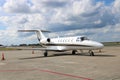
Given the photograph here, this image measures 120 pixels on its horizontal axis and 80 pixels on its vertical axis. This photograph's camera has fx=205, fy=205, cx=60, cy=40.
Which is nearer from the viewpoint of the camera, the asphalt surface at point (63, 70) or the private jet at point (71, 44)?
the asphalt surface at point (63, 70)

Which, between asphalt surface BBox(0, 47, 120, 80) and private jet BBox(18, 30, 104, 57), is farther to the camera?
private jet BBox(18, 30, 104, 57)

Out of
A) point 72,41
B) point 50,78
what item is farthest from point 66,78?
point 72,41

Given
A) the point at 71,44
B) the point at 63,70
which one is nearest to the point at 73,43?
the point at 71,44

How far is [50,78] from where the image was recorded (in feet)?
33.9

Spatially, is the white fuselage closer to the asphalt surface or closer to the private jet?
the private jet

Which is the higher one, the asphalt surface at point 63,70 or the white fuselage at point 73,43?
the white fuselage at point 73,43

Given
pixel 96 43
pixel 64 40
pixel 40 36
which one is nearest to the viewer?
pixel 96 43

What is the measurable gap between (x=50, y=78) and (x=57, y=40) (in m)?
21.2

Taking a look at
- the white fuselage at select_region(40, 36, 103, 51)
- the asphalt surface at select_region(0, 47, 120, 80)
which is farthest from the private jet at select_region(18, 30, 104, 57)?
the asphalt surface at select_region(0, 47, 120, 80)

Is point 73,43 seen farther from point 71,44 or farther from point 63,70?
point 63,70

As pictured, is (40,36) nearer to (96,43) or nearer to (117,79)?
(96,43)

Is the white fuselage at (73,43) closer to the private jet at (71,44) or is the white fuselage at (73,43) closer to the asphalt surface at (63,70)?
the private jet at (71,44)

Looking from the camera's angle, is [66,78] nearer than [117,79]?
No

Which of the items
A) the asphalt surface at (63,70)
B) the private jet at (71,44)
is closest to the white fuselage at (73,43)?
the private jet at (71,44)
